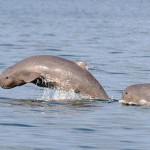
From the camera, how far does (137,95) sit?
2066cm

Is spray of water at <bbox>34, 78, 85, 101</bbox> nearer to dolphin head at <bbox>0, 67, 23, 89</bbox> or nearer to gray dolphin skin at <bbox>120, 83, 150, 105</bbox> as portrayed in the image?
dolphin head at <bbox>0, 67, 23, 89</bbox>

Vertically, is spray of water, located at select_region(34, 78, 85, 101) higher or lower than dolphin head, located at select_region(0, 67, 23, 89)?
lower

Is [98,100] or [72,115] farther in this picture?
[98,100]

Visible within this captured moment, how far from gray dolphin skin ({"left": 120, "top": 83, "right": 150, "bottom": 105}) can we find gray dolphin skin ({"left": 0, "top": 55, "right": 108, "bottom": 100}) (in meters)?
0.54

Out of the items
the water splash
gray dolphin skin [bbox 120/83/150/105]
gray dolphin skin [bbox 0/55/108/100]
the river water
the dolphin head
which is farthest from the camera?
the dolphin head

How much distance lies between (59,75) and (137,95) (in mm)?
1715

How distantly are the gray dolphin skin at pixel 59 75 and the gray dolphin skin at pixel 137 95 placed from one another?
536 millimetres

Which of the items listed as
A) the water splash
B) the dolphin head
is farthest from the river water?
the dolphin head

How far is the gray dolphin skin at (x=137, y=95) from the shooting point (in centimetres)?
2052

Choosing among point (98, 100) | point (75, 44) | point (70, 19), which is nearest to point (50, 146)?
point (98, 100)

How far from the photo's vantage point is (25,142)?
1614cm

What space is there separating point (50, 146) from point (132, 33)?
1349 inches

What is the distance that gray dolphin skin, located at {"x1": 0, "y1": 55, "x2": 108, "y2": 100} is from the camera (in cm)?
2100

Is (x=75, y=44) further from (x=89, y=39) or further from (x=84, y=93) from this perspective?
(x=84, y=93)
